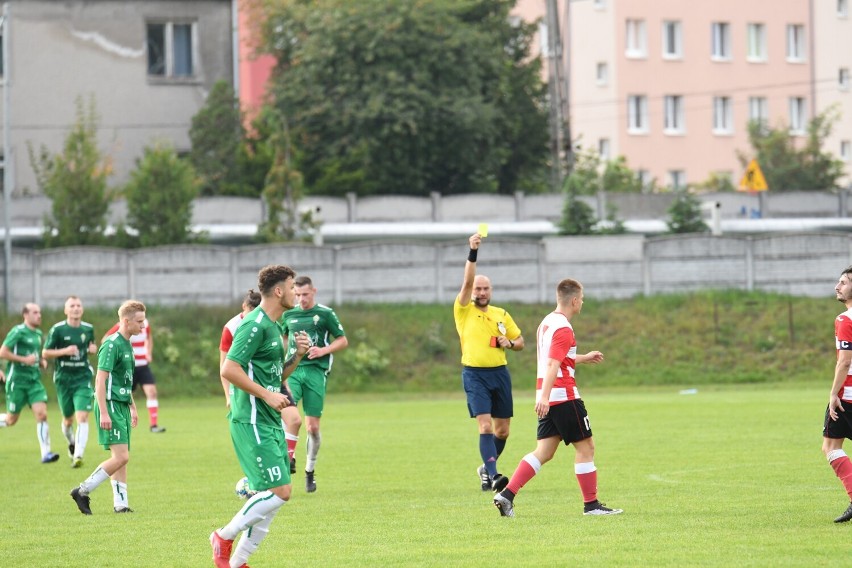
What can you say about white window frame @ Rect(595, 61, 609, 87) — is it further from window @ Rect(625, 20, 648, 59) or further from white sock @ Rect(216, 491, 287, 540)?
white sock @ Rect(216, 491, 287, 540)

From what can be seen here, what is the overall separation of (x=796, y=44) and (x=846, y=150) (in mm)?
6004

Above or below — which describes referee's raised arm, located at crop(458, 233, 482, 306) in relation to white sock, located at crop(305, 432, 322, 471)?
above

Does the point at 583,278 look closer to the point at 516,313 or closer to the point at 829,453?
the point at 516,313

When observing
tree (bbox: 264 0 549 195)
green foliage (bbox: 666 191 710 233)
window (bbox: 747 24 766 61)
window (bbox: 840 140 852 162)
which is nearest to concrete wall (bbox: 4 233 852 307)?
green foliage (bbox: 666 191 710 233)

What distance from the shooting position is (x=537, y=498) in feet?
47.7

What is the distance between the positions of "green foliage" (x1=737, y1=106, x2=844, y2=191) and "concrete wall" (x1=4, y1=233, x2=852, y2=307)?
18271mm

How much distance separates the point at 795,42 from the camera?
72.6 meters

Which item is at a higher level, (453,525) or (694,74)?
(694,74)

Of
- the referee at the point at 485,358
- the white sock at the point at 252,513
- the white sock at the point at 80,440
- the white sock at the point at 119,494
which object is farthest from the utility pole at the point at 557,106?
the white sock at the point at 252,513

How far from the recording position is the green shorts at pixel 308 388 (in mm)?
16391


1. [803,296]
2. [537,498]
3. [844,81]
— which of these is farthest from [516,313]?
[844,81]

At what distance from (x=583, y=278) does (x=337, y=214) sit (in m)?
11.7

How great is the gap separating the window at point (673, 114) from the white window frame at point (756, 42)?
4.20 m

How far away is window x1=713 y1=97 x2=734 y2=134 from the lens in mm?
71375
